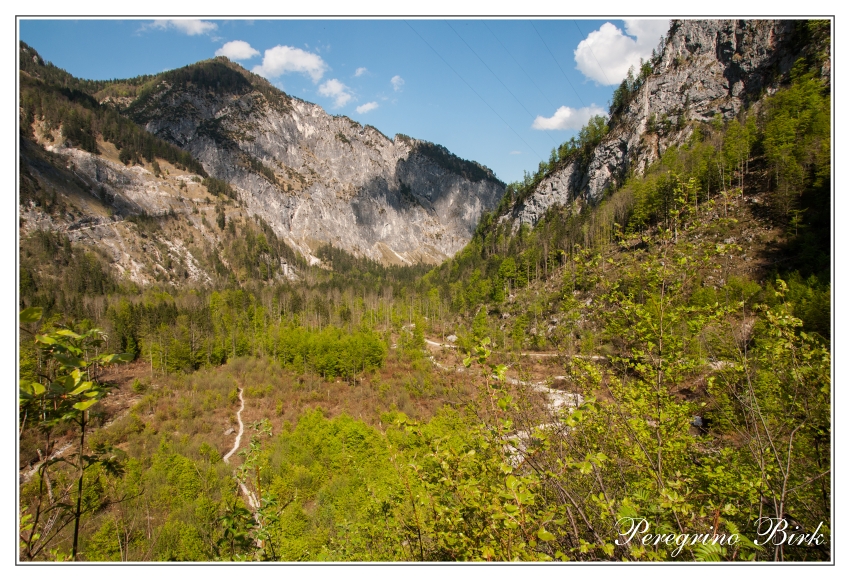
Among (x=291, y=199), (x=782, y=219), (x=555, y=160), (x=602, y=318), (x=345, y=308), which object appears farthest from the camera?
(x=291, y=199)

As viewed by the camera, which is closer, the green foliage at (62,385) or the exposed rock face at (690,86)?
the green foliage at (62,385)

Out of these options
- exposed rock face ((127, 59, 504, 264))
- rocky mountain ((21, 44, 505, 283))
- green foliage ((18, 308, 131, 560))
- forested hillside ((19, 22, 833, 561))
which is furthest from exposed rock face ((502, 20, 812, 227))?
exposed rock face ((127, 59, 504, 264))

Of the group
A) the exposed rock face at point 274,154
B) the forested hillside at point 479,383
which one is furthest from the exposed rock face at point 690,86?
the exposed rock face at point 274,154

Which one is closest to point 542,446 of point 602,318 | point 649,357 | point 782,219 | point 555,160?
point 649,357

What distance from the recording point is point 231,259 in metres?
121

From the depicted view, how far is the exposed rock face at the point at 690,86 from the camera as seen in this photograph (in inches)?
2576

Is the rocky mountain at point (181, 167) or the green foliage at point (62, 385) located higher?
the rocky mountain at point (181, 167)

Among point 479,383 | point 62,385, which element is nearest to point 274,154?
point 479,383

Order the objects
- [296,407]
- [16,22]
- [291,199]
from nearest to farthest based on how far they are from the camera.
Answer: [16,22]
[296,407]
[291,199]

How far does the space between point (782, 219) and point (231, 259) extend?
5078 inches

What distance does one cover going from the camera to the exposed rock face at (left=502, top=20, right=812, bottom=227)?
215 feet

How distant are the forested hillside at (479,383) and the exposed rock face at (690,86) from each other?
528 cm

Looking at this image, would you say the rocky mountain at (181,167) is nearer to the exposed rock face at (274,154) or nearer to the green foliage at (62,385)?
the exposed rock face at (274,154)
